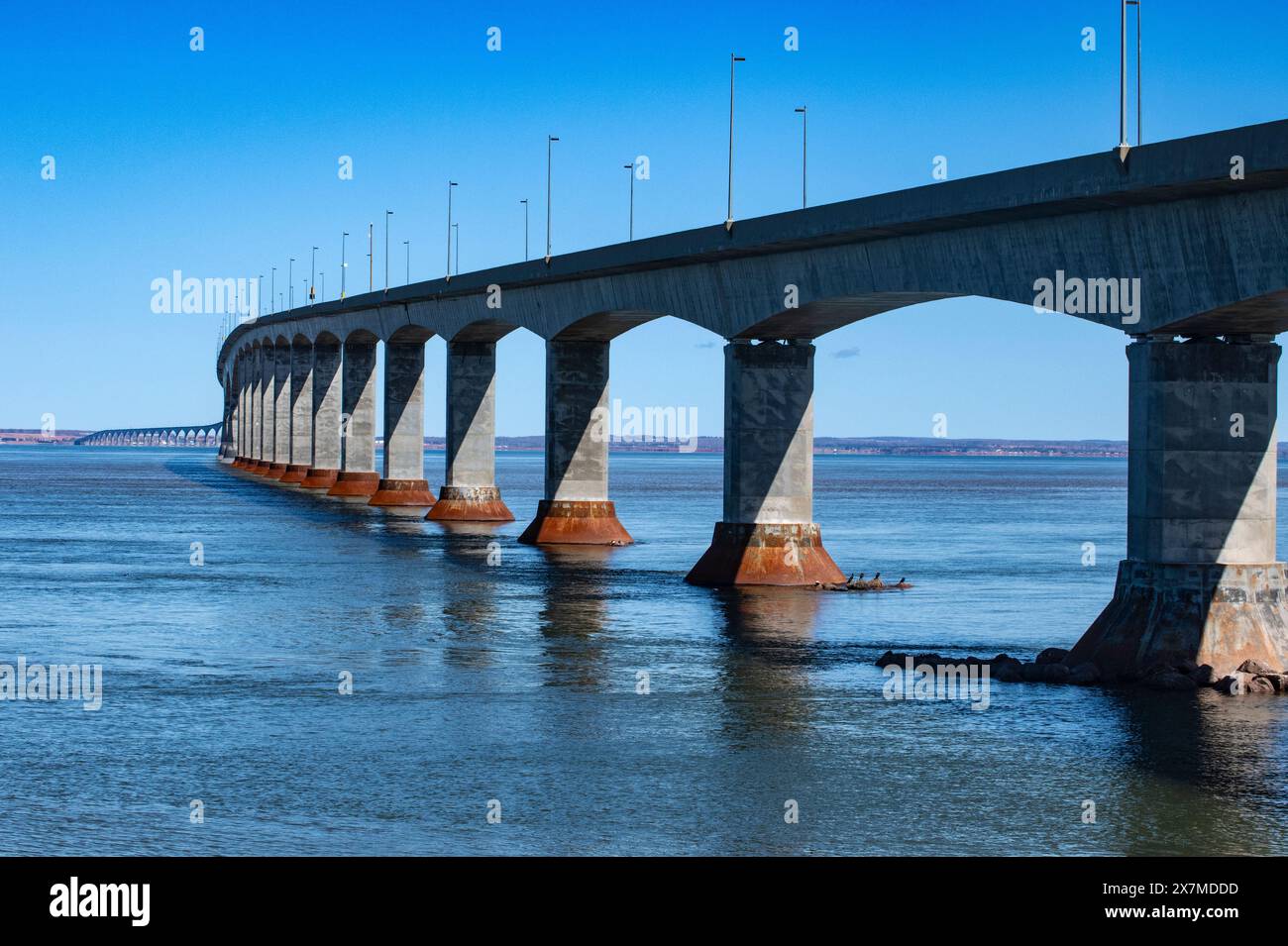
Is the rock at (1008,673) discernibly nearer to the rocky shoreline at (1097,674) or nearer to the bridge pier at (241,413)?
the rocky shoreline at (1097,674)

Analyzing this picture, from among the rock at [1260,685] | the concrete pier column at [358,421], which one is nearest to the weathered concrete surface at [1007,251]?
the rock at [1260,685]

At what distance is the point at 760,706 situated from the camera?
24.1 meters

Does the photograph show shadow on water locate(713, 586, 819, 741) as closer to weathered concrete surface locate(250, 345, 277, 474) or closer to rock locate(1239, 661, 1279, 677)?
rock locate(1239, 661, 1279, 677)

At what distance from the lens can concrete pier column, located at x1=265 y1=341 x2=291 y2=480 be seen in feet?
394

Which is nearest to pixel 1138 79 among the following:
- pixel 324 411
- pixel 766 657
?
pixel 766 657

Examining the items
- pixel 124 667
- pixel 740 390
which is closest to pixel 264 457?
pixel 740 390

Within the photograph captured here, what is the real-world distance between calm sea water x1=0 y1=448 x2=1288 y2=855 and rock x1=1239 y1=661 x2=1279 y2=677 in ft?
3.08

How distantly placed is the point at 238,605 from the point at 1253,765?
22422 millimetres

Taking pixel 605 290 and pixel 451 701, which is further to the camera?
pixel 605 290

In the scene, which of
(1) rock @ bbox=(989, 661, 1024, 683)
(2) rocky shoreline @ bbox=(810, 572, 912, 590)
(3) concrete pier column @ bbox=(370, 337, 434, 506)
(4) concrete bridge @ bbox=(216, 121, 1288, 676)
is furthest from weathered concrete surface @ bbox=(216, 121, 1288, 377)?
(3) concrete pier column @ bbox=(370, 337, 434, 506)

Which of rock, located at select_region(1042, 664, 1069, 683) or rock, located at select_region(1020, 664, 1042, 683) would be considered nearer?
rock, located at select_region(1042, 664, 1069, 683)

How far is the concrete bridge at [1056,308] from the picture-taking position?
25422 mm

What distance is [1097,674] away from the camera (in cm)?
2659
